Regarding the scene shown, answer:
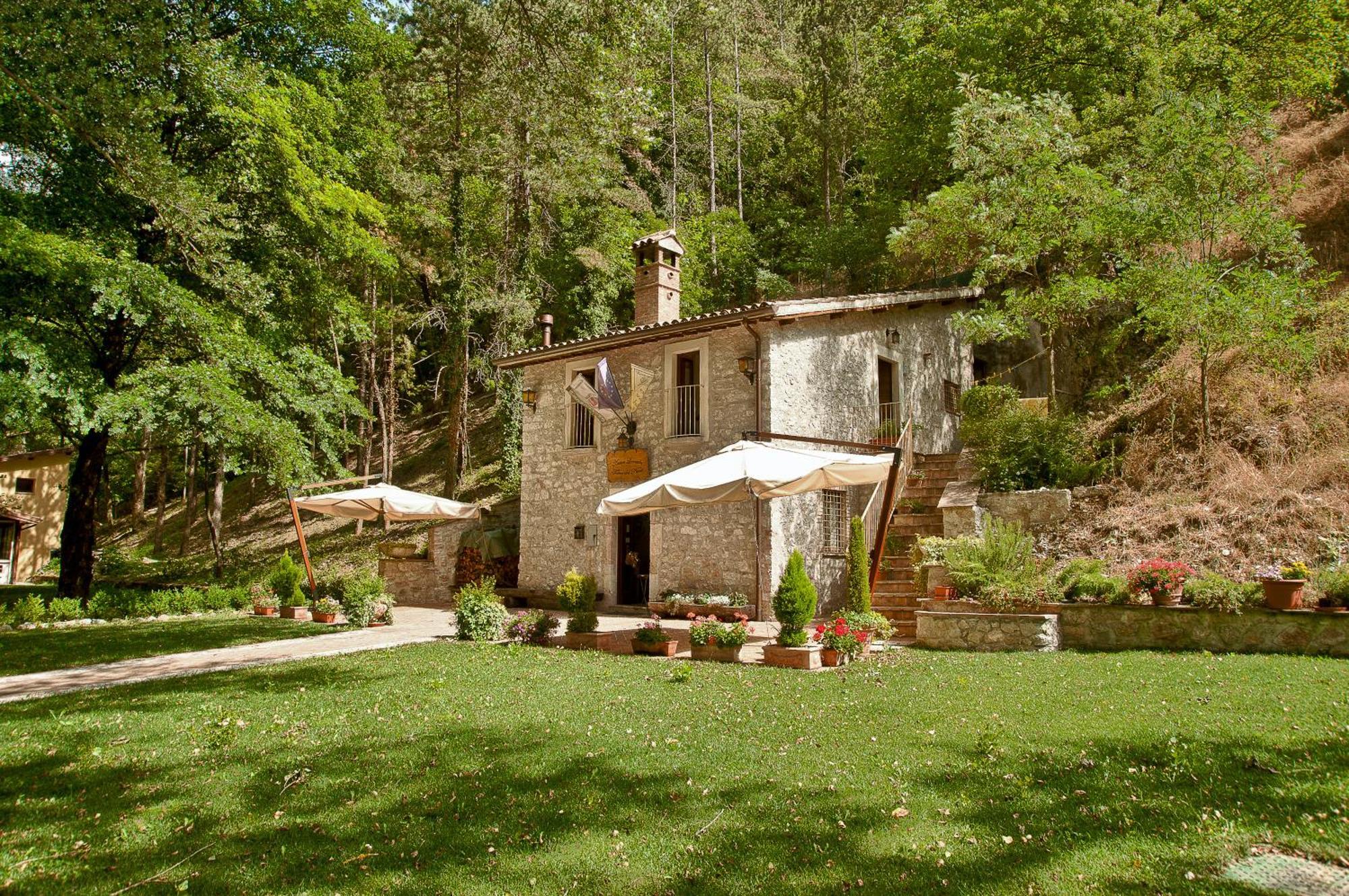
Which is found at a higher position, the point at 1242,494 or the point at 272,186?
the point at 272,186

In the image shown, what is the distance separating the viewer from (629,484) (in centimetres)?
1423

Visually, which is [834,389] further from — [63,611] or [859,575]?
[63,611]

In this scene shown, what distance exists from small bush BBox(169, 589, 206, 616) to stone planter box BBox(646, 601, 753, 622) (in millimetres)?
8835

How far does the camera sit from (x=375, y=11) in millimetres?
16375

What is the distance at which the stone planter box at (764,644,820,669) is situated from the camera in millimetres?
7781

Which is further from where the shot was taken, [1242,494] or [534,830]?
[1242,494]

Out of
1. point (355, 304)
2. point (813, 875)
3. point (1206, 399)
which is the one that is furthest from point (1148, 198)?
point (355, 304)

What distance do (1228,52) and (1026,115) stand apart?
5696 millimetres

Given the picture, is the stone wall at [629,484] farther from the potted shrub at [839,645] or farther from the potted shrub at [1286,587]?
the potted shrub at [1286,587]

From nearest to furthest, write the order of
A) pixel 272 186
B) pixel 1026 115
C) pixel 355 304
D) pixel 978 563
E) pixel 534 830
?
pixel 534 830
pixel 978 563
pixel 272 186
pixel 1026 115
pixel 355 304

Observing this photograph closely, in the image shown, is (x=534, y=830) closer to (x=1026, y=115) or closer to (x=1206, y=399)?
(x=1206, y=399)


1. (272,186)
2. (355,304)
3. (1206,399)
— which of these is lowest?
(1206,399)

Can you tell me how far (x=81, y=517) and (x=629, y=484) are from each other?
33.3 ft

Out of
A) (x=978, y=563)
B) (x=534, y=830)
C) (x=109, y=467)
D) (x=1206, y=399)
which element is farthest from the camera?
(x=109, y=467)
